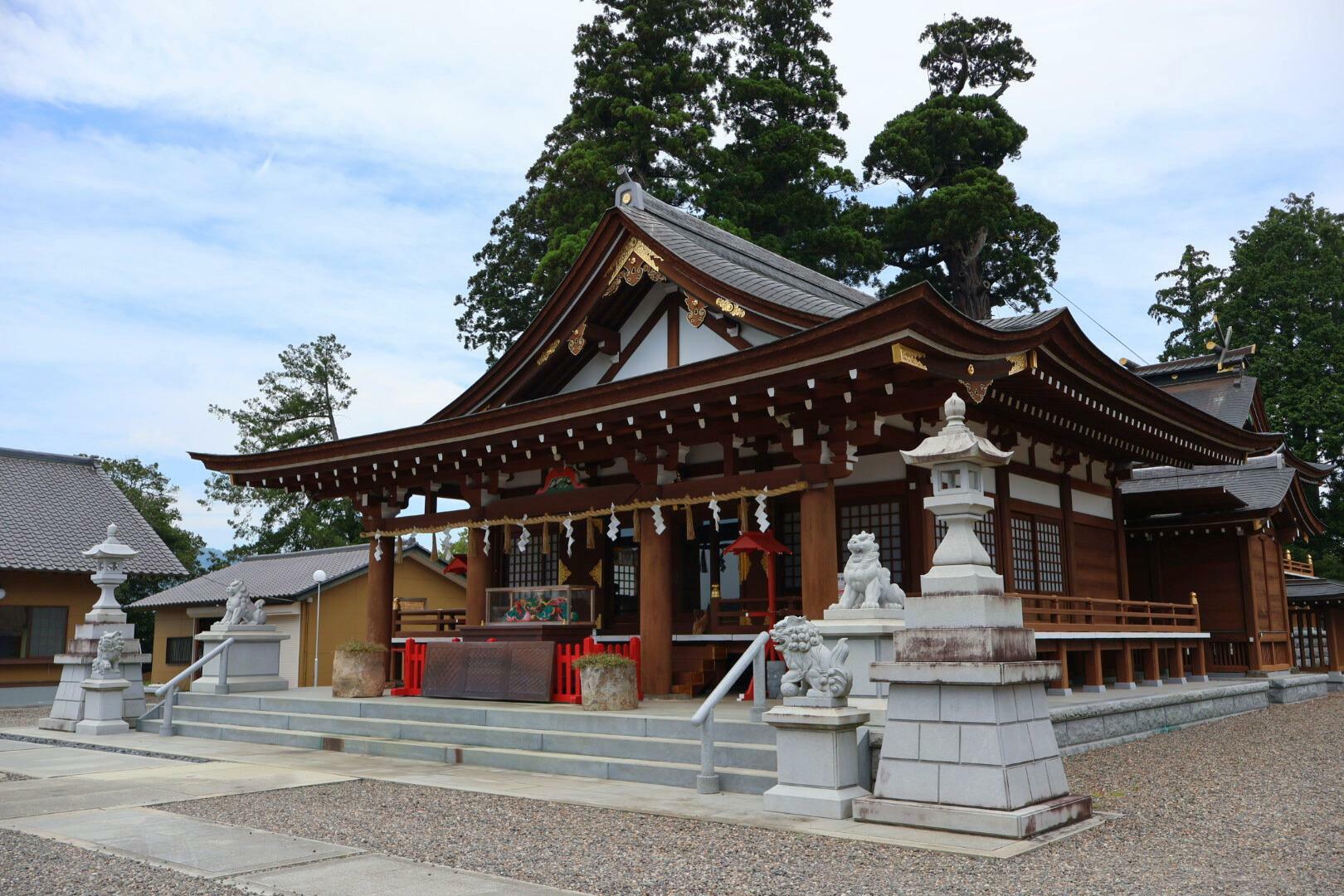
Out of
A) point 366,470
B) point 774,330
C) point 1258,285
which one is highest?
point 1258,285

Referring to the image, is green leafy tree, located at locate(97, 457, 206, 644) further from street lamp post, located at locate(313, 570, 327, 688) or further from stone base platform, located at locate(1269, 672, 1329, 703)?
stone base platform, located at locate(1269, 672, 1329, 703)

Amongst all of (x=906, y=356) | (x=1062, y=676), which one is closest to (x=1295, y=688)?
(x=1062, y=676)

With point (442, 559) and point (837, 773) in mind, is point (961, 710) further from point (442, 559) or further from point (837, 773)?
point (442, 559)

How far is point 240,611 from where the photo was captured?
654 inches

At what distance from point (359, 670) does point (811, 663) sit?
8.63m

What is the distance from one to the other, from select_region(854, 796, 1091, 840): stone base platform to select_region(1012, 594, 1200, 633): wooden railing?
374 cm

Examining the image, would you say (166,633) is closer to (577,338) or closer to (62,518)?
(62,518)

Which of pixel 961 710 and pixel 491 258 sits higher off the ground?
pixel 491 258

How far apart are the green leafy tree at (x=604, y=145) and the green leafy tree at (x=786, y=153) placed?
1231 millimetres

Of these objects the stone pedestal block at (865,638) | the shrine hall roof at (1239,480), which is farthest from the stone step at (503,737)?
the shrine hall roof at (1239,480)

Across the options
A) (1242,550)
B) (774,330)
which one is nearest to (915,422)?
(774,330)

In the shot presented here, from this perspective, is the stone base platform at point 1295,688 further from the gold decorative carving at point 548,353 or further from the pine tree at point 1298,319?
the pine tree at point 1298,319

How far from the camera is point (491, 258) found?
36.7m

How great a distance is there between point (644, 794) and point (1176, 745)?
687 cm
